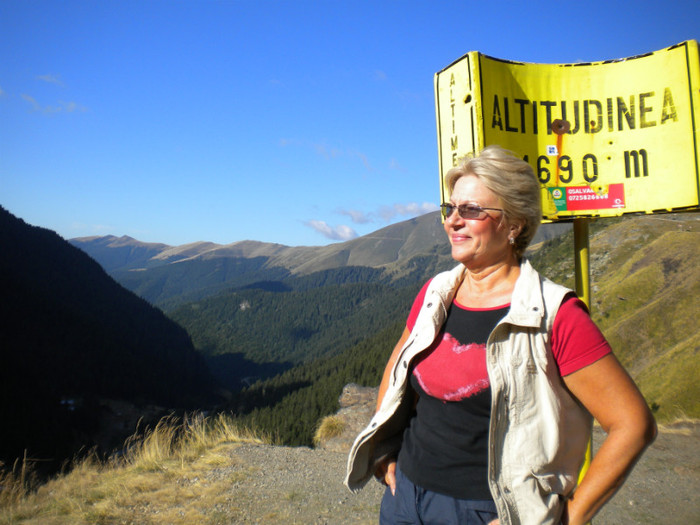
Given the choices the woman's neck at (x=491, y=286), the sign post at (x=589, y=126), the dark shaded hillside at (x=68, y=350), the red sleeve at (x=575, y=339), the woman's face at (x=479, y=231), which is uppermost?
the sign post at (x=589, y=126)

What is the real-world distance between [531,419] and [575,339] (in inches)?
14.8

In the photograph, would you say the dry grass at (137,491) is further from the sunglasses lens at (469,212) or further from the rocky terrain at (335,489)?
the sunglasses lens at (469,212)

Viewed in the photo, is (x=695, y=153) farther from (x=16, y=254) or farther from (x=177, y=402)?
(x=16, y=254)

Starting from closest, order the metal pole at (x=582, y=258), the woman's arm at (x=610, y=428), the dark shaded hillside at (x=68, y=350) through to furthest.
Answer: the woman's arm at (x=610, y=428) → the metal pole at (x=582, y=258) → the dark shaded hillside at (x=68, y=350)

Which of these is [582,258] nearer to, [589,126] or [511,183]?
[589,126]

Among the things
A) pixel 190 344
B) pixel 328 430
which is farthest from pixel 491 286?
pixel 190 344

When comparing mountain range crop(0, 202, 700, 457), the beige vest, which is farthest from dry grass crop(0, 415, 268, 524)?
the beige vest

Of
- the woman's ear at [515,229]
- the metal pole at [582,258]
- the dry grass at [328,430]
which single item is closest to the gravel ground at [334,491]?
the dry grass at [328,430]

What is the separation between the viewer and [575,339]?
196cm

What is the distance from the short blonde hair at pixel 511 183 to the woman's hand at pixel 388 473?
1377 millimetres

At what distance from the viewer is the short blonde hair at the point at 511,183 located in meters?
2.36

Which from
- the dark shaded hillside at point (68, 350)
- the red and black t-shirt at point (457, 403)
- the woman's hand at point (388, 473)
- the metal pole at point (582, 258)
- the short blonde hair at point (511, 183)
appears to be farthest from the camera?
the dark shaded hillside at point (68, 350)

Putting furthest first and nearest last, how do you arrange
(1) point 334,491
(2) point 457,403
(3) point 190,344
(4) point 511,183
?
(3) point 190,344, (1) point 334,491, (4) point 511,183, (2) point 457,403

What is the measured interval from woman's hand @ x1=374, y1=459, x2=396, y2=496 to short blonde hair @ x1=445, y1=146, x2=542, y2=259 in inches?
54.2
